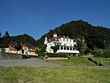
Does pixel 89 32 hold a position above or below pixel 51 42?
above

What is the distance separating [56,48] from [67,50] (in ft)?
21.9

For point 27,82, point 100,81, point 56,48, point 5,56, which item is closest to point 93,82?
point 100,81

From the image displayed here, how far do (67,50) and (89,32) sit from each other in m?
44.2

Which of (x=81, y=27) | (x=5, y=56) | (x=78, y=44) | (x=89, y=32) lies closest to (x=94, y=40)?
(x=89, y=32)

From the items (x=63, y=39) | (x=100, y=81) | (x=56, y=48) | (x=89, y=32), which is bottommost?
(x=100, y=81)

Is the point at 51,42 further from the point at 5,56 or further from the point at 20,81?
the point at 20,81

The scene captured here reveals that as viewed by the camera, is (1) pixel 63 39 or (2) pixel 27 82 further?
(1) pixel 63 39

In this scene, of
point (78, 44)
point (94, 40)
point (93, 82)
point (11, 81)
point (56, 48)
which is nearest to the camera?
point (11, 81)

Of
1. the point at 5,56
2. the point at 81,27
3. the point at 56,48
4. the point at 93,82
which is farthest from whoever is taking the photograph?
the point at 81,27

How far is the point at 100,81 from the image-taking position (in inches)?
397

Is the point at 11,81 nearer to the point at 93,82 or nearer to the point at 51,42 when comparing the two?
the point at 93,82

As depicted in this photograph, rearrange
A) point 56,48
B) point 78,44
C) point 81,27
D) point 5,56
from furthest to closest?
1. point 81,27
2. point 78,44
3. point 56,48
4. point 5,56

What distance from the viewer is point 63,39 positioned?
66938mm

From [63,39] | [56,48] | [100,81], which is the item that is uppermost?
[63,39]
